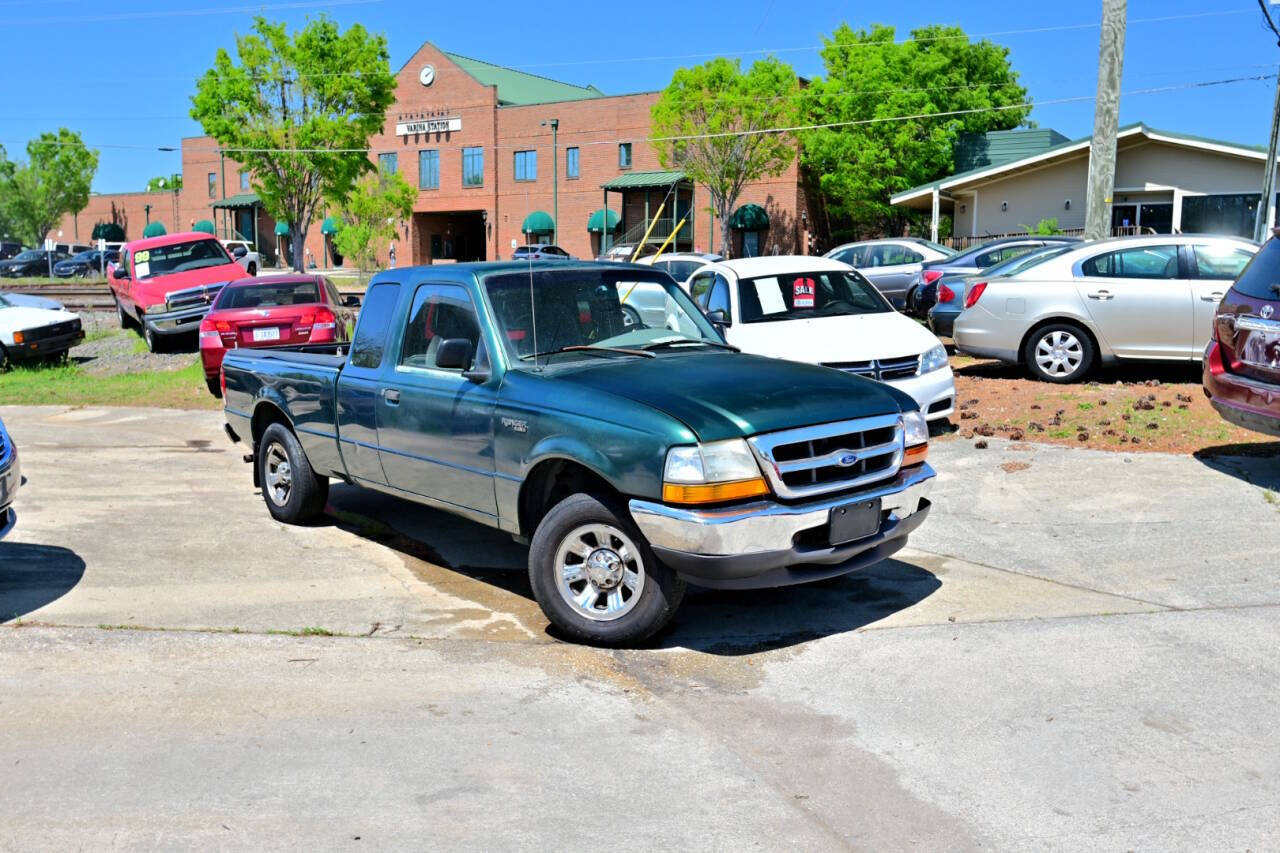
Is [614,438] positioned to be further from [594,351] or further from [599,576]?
[594,351]

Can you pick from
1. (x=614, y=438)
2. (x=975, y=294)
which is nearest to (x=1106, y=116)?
(x=975, y=294)

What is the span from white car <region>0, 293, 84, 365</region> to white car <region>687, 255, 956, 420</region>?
12713 mm

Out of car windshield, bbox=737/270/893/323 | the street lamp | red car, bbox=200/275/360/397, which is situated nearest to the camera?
car windshield, bbox=737/270/893/323

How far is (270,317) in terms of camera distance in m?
15.4

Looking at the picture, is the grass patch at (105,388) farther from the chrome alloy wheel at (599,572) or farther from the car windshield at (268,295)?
the chrome alloy wheel at (599,572)

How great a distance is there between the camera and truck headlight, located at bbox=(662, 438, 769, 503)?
5273 mm

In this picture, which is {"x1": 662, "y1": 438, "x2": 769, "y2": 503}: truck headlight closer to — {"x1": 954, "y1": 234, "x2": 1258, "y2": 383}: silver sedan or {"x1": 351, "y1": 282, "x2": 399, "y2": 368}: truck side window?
{"x1": 351, "y1": 282, "x2": 399, "y2": 368}: truck side window

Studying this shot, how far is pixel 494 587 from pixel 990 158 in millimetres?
39803

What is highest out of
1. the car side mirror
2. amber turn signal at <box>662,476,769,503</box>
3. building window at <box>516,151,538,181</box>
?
building window at <box>516,151,538,181</box>

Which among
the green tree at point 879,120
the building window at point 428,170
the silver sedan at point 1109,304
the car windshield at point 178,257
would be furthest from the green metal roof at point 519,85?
the silver sedan at point 1109,304

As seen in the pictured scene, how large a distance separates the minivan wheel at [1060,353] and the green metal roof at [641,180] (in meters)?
39.8

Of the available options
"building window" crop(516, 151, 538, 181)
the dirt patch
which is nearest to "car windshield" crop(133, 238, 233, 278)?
the dirt patch

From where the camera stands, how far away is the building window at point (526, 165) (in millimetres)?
59531

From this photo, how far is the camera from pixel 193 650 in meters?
5.88
